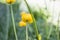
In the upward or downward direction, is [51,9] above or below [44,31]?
above

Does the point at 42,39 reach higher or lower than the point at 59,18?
lower

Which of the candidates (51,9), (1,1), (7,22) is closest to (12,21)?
(7,22)

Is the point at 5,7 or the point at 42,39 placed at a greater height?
the point at 5,7

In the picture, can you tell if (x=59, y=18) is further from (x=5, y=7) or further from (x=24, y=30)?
(x=5, y=7)

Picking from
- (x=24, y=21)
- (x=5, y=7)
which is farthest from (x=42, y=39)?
(x=5, y=7)

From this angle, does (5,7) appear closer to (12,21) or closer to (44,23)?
(12,21)

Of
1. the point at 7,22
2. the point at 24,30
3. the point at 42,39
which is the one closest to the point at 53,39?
the point at 42,39

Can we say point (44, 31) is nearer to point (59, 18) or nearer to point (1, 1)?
point (59, 18)

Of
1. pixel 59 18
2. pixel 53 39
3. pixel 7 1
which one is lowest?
pixel 53 39
